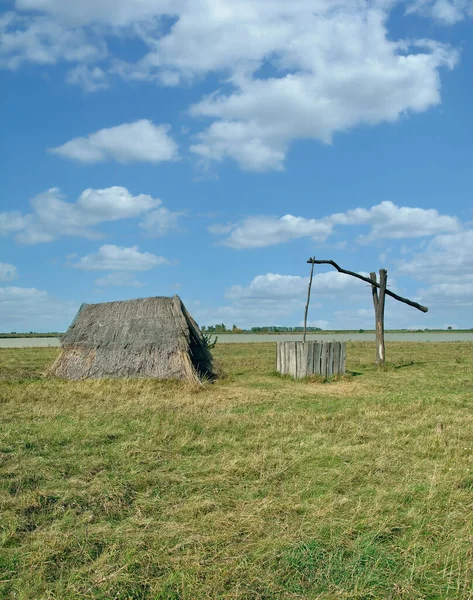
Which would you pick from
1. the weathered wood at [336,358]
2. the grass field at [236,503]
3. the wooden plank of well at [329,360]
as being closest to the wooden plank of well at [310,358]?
the wooden plank of well at [329,360]

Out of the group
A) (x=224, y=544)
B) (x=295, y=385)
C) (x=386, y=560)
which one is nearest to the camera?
(x=386, y=560)

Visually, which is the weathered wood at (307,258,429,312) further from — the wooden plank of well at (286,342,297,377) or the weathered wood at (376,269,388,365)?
the wooden plank of well at (286,342,297,377)

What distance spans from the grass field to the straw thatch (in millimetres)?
5608

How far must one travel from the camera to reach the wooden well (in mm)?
18391

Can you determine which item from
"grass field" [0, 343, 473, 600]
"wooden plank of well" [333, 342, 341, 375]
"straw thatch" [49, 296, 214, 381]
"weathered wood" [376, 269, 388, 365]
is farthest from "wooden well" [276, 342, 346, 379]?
"grass field" [0, 343, 473, 600]

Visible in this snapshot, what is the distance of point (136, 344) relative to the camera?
18047 millimetres

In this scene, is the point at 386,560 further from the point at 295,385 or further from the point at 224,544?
the point at 295,385

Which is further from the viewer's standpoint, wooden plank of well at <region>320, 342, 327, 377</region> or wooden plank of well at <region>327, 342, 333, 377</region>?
wooden plank of well at <region>327, 342, 333, 377</region>

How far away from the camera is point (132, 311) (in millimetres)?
19312

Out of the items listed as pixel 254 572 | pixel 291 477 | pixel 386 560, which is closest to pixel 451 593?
pixel 386 560

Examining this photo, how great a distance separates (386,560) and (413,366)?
19825 millimetres

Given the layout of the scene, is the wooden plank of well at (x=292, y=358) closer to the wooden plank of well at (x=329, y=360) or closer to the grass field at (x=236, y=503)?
the wooden plank of well at (x=329, y=360)

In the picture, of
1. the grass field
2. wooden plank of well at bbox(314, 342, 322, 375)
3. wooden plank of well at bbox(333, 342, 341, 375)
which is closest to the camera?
the grass field

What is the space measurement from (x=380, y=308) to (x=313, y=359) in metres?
6.14
